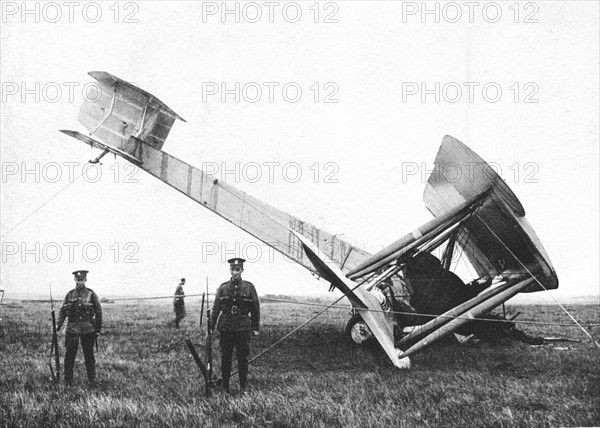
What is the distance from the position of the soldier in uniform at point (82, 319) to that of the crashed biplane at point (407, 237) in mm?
3250

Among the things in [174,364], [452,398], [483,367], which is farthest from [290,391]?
[483,367]

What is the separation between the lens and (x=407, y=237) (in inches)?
304

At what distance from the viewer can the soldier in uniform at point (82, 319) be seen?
6695mm

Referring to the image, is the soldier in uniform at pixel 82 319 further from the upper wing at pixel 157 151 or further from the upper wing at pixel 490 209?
the upper wing at pixel 490 209

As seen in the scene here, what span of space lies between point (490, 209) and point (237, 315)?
4665mm

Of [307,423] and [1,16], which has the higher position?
[1,16]

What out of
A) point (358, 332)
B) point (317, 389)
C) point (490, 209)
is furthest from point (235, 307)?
point (490, 209)

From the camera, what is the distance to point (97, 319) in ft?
23.3

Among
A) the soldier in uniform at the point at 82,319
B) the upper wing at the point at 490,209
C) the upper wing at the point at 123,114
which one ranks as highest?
the upper wing at the point at 123,114

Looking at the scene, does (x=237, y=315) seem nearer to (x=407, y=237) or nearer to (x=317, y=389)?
(x=317, y=389)

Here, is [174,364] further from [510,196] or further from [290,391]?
[510,196]

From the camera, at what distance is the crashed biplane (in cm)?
789

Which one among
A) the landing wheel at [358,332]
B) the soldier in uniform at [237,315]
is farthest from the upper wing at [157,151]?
the soldier in uniform at [237,315]

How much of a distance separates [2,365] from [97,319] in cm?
155
